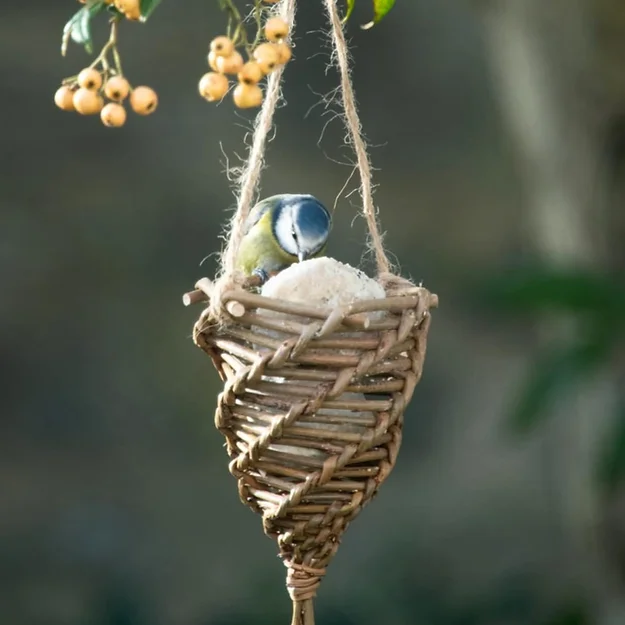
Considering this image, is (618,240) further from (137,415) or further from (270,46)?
(270,46)

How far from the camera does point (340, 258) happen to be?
3.11 m

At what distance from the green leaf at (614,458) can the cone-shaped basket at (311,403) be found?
2.92ft

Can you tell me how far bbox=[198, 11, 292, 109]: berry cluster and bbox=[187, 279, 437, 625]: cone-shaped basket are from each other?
6.3 inches

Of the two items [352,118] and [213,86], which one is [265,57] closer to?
[213,86]

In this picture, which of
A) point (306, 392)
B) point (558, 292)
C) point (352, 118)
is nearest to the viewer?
point (306, 392)

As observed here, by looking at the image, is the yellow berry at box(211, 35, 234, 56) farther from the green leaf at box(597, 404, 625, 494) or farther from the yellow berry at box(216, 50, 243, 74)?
the green leaf at box(597, 404, 625, 494)

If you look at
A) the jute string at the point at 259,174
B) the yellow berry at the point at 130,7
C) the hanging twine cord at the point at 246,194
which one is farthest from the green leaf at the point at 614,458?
the yellow berry at the point at 130,7

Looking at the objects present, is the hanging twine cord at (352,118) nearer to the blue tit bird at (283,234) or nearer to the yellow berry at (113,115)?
the blue tit bird at (283,234)

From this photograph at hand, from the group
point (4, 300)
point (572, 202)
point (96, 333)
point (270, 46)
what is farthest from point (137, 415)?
point (270, 46)

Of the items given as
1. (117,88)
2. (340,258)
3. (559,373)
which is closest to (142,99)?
(117,88)

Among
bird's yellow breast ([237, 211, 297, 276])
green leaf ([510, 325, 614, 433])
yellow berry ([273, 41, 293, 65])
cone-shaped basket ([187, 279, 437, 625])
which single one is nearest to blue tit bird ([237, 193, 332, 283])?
bird's yellow breast ([237, 211, 297, 276])

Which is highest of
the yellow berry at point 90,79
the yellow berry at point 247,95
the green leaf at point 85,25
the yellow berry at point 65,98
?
the green leaf at point 85,25

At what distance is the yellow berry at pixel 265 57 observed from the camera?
32.6 inches

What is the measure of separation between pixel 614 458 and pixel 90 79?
3.98ft
